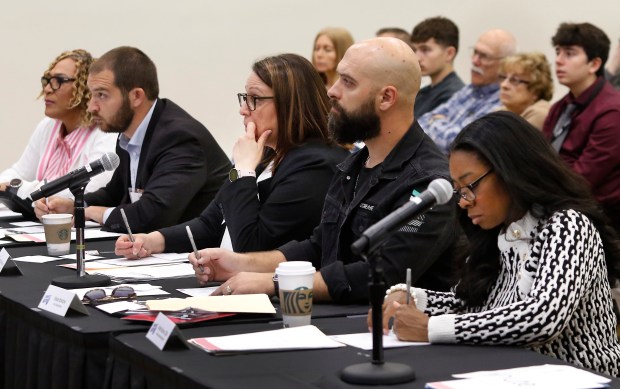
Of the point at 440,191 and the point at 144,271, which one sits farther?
the point at 144,271

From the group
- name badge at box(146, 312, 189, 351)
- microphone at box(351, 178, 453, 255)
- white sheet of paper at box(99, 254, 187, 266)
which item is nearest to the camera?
microphone at box(351, 178, 453, 255)

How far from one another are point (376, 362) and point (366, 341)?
284 millimetres

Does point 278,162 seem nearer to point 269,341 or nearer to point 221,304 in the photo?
point 221,304

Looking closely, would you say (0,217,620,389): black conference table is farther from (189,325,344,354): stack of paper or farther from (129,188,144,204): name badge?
(129,188,144,204): name badge

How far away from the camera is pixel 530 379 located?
178 centimetres

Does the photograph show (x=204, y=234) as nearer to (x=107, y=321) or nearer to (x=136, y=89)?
(x=136, y=89)

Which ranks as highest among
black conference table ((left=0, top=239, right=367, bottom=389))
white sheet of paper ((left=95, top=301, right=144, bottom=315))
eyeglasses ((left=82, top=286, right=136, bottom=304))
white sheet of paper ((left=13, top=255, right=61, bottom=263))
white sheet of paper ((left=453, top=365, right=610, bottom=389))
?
eyeglasses ((left=82, top=286, right=136, bottom=304))

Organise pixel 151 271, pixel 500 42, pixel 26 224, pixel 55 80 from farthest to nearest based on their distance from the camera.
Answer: pixel 500 42
pixel 55 80
pixel 26 224
pixel 151 271

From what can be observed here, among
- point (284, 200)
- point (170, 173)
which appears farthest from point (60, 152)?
point (284, 200)

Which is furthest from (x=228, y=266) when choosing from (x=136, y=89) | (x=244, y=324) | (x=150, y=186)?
(x=136, y=89)

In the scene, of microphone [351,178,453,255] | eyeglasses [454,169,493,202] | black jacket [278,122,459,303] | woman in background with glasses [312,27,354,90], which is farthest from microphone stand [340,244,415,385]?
woman in background with glasses [312,27,354,90]

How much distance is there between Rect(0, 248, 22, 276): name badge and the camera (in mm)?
2992

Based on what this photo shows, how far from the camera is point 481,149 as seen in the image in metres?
2.21

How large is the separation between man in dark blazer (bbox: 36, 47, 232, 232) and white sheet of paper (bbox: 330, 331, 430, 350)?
194 centimetres
